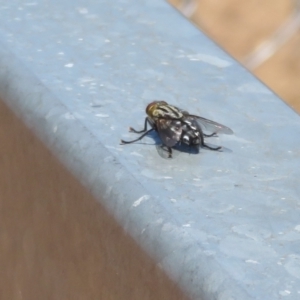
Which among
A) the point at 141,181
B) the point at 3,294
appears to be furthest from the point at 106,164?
the point at 3,294

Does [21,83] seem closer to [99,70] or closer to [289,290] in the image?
[99,70]

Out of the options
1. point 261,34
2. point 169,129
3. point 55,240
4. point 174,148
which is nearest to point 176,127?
point 169,129

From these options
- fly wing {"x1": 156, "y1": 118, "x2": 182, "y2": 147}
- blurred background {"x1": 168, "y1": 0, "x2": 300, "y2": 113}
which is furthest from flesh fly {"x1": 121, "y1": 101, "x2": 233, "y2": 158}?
blurred background {"x1": 168, "y1": 0, "x2": 300, "y2": 113}

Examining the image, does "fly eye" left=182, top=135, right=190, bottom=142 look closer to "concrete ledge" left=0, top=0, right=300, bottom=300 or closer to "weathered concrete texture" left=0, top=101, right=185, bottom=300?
"concrete ledge" left=0, top=0, right=300, bottom=300

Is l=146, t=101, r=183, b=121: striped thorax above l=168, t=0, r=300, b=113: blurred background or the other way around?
above

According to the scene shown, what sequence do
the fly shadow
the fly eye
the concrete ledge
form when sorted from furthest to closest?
1. the fly eye
2. the fly shadow
3. the concrete ledge

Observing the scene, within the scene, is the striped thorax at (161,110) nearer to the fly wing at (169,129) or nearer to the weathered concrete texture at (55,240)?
the fly wing at (169,129)
